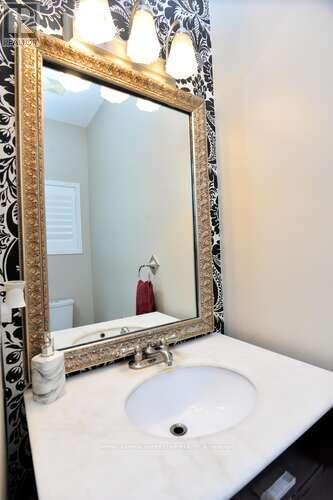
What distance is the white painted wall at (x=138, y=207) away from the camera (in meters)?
0.93

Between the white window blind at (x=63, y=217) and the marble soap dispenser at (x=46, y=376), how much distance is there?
300 millimetres

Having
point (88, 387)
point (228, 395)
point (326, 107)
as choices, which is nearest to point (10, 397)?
point (88, 387)

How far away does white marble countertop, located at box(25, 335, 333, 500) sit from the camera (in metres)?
0.43

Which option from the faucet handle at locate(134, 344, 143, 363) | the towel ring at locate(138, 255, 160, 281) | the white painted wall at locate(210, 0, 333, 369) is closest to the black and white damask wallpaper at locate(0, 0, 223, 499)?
the faucet handle at locate(134, 344, 143, 363)

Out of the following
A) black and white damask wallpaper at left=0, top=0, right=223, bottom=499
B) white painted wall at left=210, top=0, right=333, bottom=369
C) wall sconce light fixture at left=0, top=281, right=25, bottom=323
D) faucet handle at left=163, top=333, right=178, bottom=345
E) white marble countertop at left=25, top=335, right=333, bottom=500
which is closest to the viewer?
white marble countertop at left=25, top=335, right=333, bottom=500

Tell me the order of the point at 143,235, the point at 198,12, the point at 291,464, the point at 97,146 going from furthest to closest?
the point at 198,12 → the point at 143,235 → the point at 97,146 → the point at 291,464

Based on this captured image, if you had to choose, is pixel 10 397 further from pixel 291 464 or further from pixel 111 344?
pixel 291 464

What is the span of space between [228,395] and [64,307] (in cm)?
62

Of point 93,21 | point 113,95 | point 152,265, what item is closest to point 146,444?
point 152,265

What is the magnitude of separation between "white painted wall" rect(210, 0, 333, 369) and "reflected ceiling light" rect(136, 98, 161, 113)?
0.32m

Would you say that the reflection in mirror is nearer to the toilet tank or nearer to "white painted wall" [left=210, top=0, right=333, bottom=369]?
the toilet tank

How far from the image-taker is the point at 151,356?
90 centimetres

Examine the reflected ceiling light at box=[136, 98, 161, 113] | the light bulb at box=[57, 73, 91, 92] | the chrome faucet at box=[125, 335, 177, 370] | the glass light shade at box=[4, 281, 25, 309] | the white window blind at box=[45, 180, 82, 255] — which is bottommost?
the chrome faucet at box=[125, 335, 177, 370]

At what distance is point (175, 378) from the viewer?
86 centimetres
